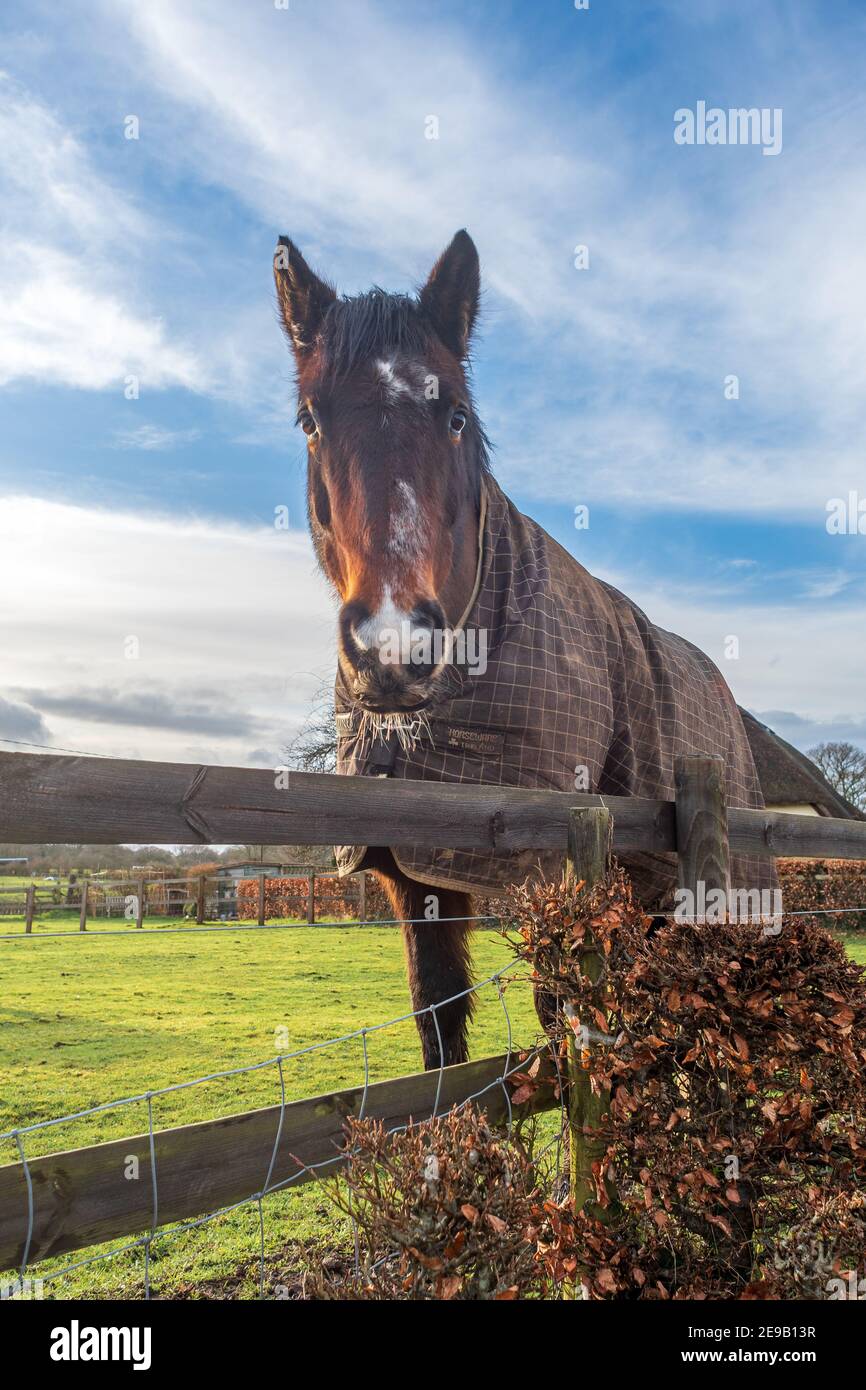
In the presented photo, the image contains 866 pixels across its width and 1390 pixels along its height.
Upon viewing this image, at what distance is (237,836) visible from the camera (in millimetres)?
2135

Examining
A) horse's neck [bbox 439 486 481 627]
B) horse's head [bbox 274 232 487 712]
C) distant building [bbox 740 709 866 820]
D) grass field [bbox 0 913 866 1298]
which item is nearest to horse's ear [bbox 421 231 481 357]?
horse's head [bbox 274 232 487 712]

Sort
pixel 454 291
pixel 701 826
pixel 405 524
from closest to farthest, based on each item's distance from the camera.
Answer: pixel 701 826 → pixel 405 524 → pixel 454 291

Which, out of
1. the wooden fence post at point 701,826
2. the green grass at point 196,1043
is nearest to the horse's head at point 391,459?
the wooden fence post at point 701,826

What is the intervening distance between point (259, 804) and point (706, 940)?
4.37ft

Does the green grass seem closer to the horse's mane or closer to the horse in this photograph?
the horse

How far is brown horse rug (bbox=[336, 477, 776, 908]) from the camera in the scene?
3943 mm

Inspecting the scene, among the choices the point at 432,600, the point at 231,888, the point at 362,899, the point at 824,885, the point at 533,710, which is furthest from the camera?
the point at 231,888

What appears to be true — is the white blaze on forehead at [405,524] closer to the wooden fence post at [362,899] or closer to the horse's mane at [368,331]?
the horse's mane at [368,331]

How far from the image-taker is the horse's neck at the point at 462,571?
13.3 ft

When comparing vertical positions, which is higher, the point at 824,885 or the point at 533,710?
the point at 533,710

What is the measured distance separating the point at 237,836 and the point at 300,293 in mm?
3350

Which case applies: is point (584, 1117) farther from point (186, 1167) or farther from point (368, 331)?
point (368, 331)

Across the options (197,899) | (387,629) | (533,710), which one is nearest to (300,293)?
(387,629)
